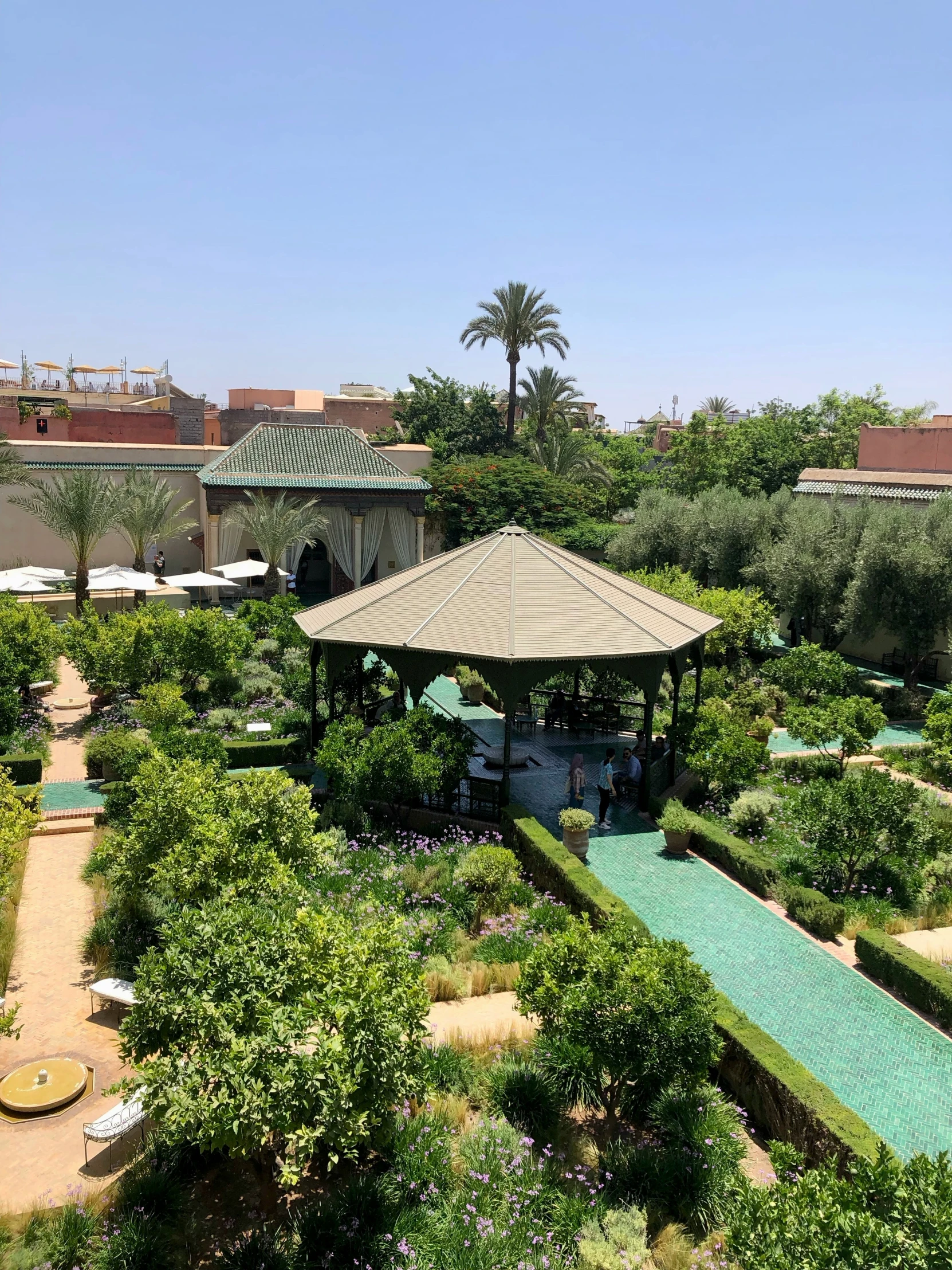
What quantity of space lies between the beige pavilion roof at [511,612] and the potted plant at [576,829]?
2480 millimetres

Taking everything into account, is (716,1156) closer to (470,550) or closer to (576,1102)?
(576,1102)

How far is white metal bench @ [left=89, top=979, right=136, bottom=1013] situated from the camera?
9898 millimetres

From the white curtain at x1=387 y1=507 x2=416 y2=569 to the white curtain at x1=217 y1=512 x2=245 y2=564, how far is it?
233 inches

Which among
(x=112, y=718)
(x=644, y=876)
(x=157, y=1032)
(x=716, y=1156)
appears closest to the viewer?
(x=157, y=1032)

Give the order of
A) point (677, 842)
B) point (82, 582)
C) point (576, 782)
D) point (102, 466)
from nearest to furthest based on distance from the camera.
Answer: point (677, 842) → point (576, 782) → point (82, 582) → point (102, 466)

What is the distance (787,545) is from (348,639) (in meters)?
16.6

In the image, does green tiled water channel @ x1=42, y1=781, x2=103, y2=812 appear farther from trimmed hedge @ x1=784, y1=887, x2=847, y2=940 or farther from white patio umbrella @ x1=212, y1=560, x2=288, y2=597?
white patio umbrella @ x1=212, y1=560, x2=288, y2=597

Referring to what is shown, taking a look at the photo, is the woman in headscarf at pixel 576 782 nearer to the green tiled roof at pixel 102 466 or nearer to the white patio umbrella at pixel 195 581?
the white patio umbrella at pixel 195 581

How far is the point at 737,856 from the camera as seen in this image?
13766 mm

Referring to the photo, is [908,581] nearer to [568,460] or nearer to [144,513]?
[144,513]

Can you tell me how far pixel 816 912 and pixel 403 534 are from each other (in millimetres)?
27622

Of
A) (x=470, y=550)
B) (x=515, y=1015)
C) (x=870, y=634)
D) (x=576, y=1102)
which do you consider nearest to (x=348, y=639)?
(x=470, y=550)

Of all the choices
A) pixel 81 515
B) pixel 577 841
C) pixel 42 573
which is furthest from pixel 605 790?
pixel 42 573

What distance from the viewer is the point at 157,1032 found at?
24.1 feet
